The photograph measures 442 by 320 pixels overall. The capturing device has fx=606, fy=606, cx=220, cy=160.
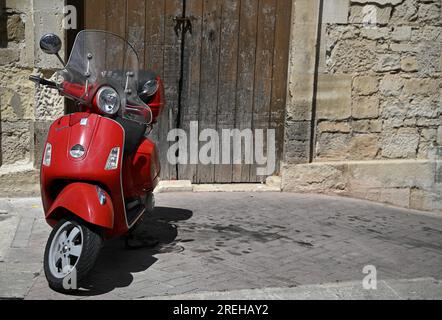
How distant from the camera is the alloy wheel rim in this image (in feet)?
11.9

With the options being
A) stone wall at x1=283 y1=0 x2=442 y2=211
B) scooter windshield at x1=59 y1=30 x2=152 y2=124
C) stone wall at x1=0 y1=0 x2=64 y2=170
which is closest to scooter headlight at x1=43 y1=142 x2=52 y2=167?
scooter windshield at x1=59 y1=30 x2=152 y2=124

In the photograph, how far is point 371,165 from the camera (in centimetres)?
639

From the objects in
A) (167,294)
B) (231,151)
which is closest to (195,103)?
(231,151)

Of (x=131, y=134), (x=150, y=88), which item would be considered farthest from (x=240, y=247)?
(x=150, y=88)

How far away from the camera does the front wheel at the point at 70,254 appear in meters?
3.53

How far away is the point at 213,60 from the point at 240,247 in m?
2.32

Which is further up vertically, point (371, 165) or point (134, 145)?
point (134, 145)

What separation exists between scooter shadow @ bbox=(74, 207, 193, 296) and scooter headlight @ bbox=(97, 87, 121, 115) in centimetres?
105

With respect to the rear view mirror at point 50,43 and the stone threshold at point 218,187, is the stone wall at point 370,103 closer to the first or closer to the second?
the stone threshold at point 218,187

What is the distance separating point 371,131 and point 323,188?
31.7 inches

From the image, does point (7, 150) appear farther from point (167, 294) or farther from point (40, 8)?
point (167, 294)

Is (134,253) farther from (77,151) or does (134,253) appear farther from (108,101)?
(108,101)

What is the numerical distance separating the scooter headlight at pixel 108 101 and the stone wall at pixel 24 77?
1947mm
